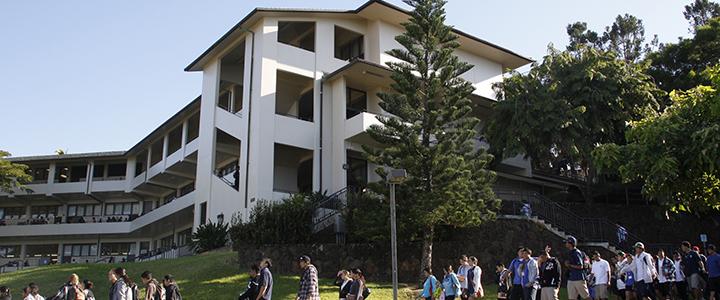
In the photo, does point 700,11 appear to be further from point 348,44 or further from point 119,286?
point 119,286

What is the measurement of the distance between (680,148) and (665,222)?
1955 centimetres

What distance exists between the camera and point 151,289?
498 inches

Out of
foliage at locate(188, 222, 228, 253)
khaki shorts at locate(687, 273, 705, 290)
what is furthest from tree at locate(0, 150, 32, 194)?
khaki shorts at locate(687, 273, 705, 290)

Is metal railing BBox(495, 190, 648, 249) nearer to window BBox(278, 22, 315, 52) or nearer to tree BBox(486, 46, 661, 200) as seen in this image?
tree BBox(486, 46, 661, 200)

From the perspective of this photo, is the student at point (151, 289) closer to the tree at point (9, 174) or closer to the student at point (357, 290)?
the student at point (357, 290)

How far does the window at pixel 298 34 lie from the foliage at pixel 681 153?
17581mm

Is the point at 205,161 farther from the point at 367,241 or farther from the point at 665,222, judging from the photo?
the point at 665,222

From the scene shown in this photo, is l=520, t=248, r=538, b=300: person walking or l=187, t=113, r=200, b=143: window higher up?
l=187, t=113, r=200, b=143: window

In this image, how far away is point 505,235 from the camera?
21500 millimetres

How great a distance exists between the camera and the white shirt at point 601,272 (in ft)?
47.4

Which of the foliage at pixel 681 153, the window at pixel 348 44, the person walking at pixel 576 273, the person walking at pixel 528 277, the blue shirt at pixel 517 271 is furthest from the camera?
the window at pixel 348 44

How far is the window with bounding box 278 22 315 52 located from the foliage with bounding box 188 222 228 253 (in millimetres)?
8797

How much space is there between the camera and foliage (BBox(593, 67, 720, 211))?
36.4ft

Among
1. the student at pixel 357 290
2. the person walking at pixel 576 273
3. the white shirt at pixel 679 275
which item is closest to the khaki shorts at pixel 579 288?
the person walking at pixel 576 273
